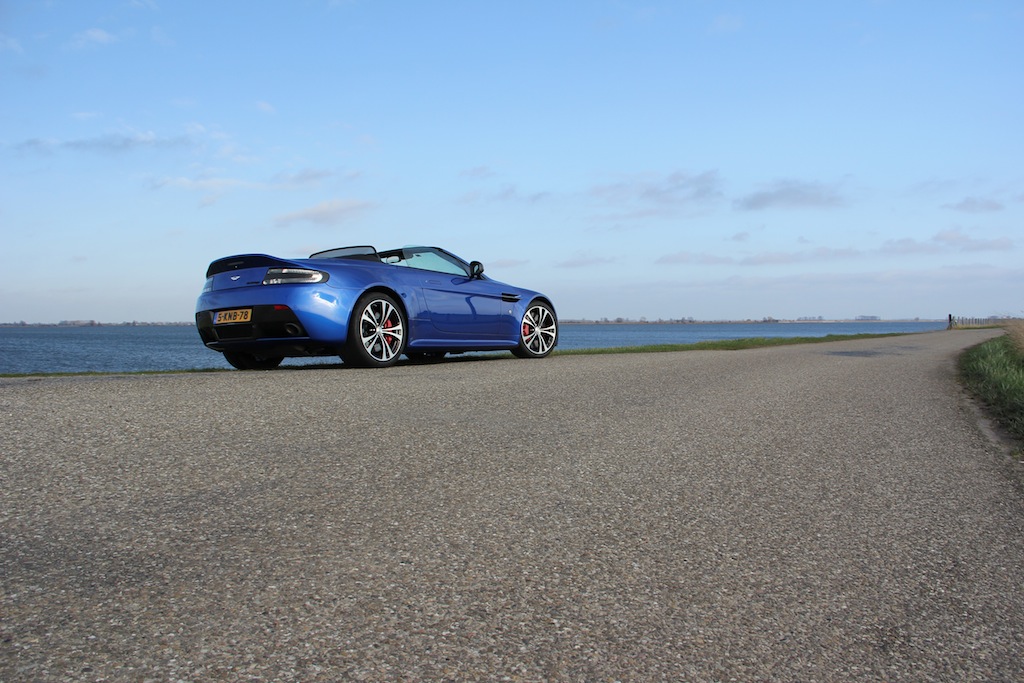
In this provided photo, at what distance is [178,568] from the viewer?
8.32 feet

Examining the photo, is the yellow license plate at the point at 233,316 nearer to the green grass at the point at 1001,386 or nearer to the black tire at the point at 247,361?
the black tire at the point at 247,361

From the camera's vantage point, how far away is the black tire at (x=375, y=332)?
8375mm

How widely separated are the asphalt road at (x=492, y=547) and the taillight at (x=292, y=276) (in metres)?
2.60

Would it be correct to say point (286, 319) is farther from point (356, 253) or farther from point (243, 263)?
point (356, 253)

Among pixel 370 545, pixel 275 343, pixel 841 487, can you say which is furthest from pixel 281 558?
pixel 275 343

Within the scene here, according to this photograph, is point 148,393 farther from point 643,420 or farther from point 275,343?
point 643,420

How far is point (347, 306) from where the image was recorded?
823cm

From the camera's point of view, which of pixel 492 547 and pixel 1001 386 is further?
pixel 1001 386

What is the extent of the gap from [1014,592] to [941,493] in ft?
4.42

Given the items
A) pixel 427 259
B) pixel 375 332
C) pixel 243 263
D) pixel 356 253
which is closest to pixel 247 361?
pixel 243 263

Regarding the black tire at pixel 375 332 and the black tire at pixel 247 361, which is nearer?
the black tire at pixel 375 332

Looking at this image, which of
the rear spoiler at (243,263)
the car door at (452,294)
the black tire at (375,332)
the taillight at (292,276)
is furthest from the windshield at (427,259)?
the rear spoiler at (243,263)

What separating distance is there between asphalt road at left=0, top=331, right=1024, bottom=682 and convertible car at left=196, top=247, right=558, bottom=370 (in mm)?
2460

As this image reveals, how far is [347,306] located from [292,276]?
24.5 inches
